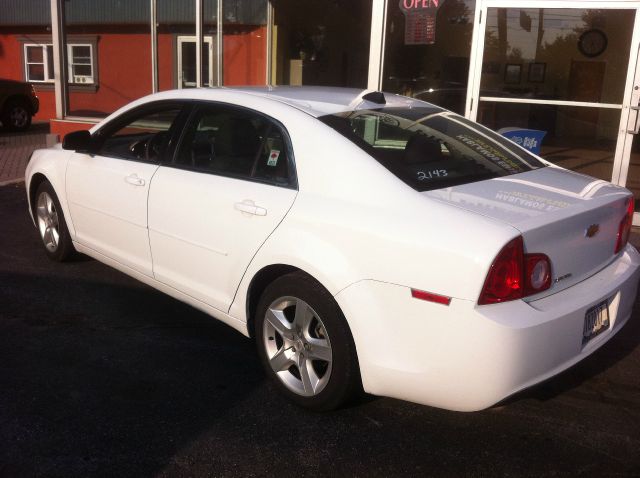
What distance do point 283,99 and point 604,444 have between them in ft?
7.86

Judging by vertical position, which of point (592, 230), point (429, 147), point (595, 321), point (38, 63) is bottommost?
point (595, 321)

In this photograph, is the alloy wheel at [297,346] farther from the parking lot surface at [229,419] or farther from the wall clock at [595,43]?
the wall clock at [595,43]

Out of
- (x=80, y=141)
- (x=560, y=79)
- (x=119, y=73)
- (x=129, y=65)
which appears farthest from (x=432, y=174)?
(x=119, y=73)

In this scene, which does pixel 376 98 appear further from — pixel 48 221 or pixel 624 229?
pixel 48 221

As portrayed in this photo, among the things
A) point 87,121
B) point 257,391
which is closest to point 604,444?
point 257,391

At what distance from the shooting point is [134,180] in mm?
4273

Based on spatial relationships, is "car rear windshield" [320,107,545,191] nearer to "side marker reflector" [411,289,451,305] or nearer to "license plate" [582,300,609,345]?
"side marker reflector" [411,289,451,305]

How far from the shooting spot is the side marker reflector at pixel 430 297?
272 centimetres

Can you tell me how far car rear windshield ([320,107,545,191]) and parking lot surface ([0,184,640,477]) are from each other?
1131 mm

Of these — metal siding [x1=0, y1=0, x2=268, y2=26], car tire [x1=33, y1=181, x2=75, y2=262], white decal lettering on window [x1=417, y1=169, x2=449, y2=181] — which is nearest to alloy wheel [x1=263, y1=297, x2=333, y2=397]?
white decal lettering on window [x1=417, y1=169, x2=449, y2=181]

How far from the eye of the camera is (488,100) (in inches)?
316

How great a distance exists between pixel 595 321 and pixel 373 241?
1122 millimetres

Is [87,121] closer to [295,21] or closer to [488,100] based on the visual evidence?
[295,21]

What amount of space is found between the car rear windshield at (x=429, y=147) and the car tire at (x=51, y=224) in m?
2.77
